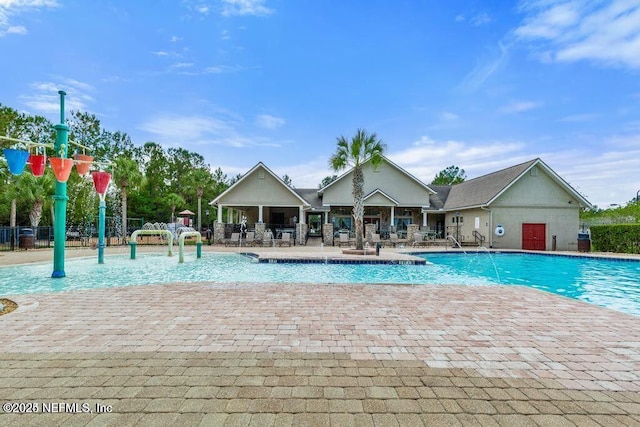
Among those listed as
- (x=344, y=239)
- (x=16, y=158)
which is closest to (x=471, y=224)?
(x=344, y=239)

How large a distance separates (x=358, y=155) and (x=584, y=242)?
1678 cm

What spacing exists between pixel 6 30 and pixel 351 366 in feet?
68.2

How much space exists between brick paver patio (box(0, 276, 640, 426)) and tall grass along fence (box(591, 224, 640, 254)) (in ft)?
63.1

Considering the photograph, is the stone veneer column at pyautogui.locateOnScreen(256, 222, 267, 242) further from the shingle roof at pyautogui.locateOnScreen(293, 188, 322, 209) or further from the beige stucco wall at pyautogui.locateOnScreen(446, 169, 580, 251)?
the beige stucco wall at pyautogui.locateOnScreen(446, 169, 580, 251)

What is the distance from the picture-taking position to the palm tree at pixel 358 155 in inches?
666

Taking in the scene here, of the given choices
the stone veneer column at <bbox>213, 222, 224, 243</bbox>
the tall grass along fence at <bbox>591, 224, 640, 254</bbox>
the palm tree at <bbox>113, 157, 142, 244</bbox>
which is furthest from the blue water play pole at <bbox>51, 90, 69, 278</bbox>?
the tall grass along fence at <bbox>591, 224, 640, 254</bbox>

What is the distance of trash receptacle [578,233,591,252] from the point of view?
838 inches

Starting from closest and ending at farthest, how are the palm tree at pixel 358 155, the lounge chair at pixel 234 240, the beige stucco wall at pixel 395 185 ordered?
the palm tree at pixel 358 155 → the lounge chair at pixel 234 240 → the beige stucco wall at pixel 395 185

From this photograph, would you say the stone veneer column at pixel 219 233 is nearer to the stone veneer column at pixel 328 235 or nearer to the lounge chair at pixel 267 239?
the lounge chair at pixel 267 239

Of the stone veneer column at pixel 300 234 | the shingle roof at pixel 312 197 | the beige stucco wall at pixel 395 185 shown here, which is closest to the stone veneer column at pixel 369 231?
the beige stucco wall at pixel 395 185

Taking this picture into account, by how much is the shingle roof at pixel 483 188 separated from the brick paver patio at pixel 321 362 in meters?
19.7

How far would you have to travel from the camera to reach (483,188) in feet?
84.3

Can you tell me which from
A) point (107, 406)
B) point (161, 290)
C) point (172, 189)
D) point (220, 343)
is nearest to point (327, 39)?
point (161, 290)

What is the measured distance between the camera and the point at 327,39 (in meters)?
18.3
